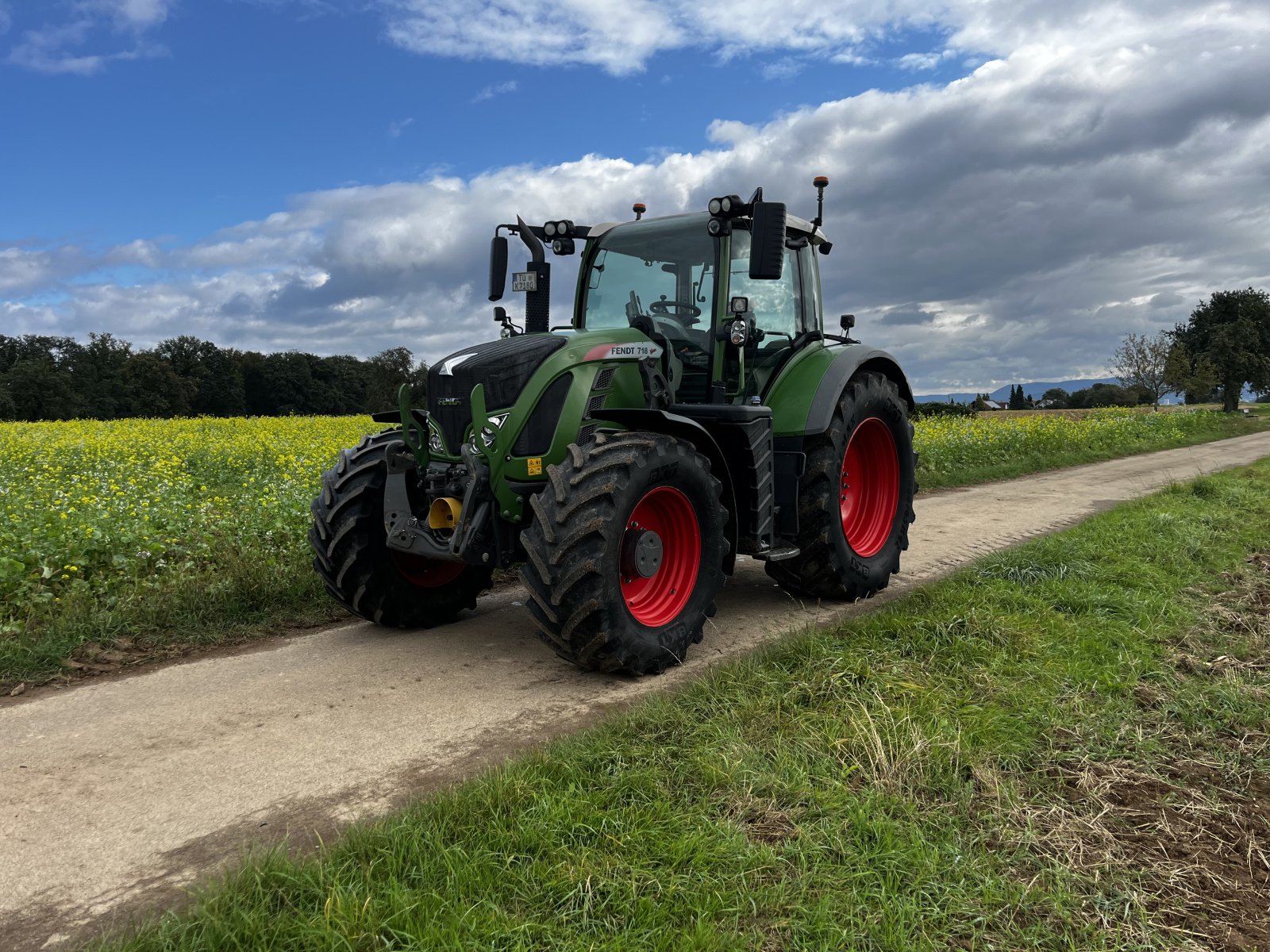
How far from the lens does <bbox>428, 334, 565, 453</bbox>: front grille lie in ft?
15.3

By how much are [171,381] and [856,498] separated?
62863 mm

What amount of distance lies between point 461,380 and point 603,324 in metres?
1.38

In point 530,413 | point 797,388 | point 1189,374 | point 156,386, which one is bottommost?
point 530,413

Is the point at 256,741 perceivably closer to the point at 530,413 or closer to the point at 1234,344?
the point at 530,413

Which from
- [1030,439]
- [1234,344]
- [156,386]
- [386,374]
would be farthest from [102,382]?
[1234,344]

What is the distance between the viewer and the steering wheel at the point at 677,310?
18.4 ft

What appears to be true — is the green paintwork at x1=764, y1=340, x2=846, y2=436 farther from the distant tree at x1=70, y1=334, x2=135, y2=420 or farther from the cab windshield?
the distant tree at x1=70, y1=334, x2=135, y2=420

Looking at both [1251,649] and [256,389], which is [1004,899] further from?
[256,389]

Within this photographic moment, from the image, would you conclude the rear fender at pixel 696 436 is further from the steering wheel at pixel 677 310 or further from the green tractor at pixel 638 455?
the steering wheel at pixel 677 310

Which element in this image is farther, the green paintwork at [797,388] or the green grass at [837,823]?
the green paintwork at [797,388]

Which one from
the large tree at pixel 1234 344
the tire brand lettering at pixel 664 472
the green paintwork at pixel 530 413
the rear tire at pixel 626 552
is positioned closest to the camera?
the rear tire at pixel 626 552

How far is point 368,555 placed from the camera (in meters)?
5.16

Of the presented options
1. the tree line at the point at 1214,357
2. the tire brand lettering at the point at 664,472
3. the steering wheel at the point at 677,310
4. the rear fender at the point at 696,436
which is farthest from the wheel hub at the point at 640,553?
the tree line at the point at 1214,357

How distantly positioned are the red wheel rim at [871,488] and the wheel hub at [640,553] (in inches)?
96.3
